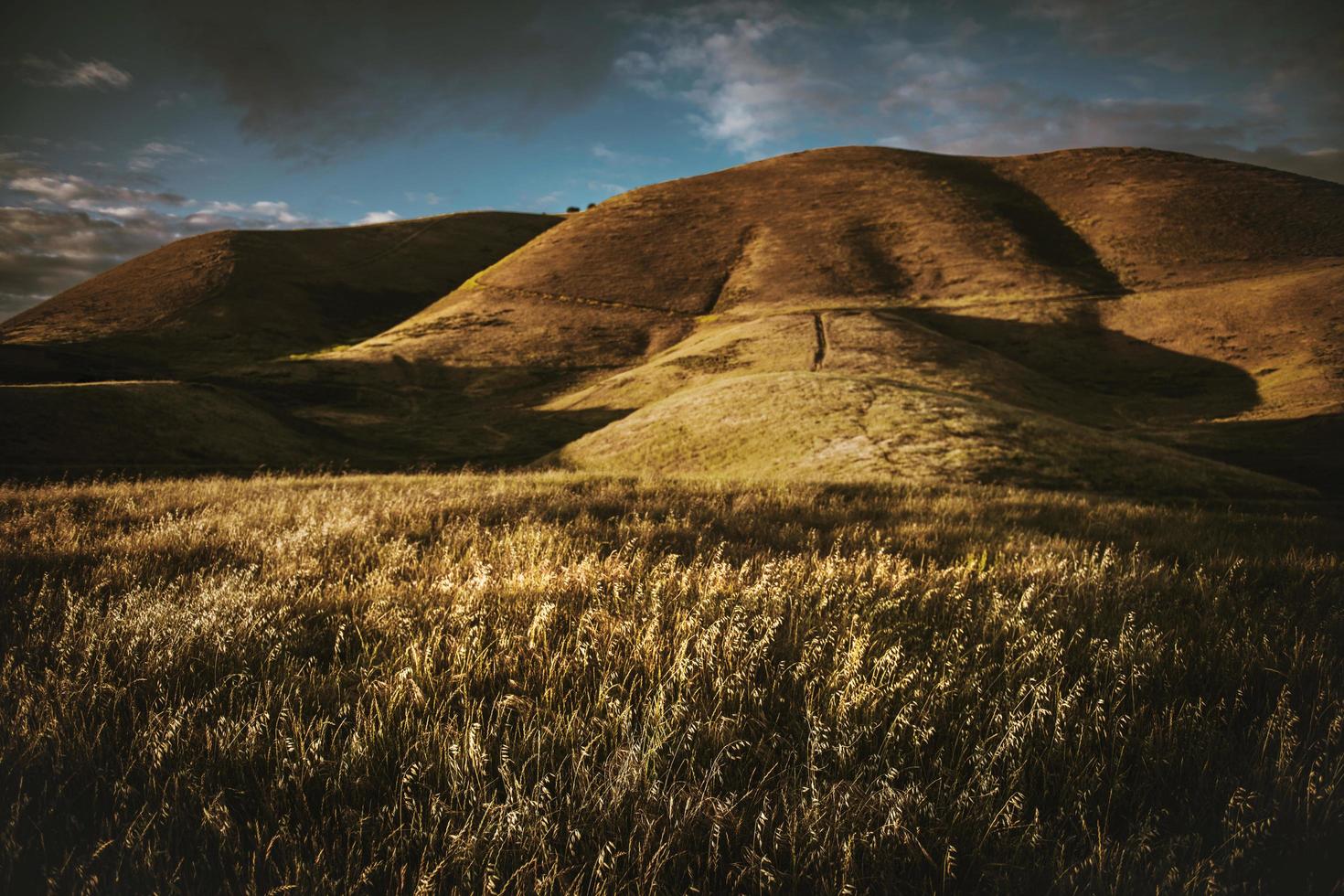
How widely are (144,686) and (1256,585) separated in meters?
7.88

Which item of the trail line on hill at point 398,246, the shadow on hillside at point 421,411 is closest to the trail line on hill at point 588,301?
the shadow on hillside at point 421,411

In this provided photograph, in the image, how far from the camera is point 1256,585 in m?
5.32

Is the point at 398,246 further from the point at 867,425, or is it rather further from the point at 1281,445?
the point at 1281,445

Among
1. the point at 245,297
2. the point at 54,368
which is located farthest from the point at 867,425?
the point at 245,297

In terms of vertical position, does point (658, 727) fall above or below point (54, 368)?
below

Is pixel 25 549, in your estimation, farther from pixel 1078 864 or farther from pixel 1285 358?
pixel 1285 358

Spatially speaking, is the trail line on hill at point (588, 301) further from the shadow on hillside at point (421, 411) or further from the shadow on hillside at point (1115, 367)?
the shadow on hillside at point (1115, 367)

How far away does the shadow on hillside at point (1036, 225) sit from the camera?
7212 centimetres

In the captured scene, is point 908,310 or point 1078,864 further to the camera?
point 908,310

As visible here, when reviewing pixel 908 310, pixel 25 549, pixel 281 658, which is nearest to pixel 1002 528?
pixel 281 658

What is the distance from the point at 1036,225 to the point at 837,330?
58.6m

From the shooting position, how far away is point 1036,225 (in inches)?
3516

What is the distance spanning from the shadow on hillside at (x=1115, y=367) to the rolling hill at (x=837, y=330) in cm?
33

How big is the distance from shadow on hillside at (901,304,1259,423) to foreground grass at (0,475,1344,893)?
47.8m
